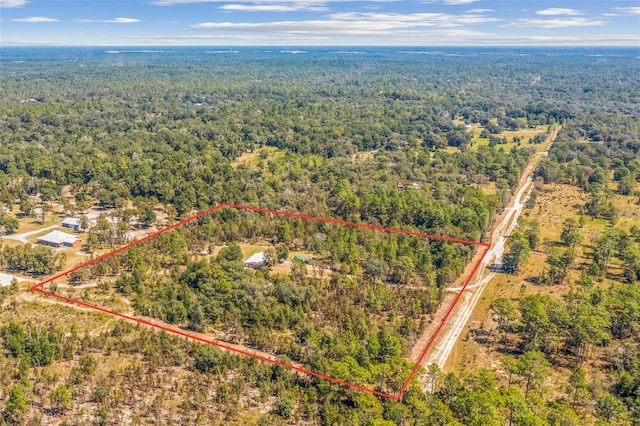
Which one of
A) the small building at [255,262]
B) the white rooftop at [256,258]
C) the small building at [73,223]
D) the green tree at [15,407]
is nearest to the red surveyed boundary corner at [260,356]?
the small building at [73,223]

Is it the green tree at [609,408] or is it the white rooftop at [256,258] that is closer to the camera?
the green tree at [609,408]

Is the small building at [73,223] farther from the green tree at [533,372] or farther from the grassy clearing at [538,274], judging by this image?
the green tree at [533,372]

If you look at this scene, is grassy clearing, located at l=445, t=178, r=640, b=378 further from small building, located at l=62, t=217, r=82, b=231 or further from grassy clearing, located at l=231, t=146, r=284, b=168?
grassy clearing, located at l=231, t=146, r=284, b=168

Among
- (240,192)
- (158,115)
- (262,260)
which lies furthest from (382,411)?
(158,115)

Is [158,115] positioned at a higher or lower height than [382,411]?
higher

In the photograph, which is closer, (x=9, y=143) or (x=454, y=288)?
(x=454, y=288)

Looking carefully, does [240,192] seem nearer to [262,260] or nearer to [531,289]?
[262,260]

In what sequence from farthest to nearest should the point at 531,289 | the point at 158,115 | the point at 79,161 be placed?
the point at 158,115
the point at 79,161
the point at 531,289

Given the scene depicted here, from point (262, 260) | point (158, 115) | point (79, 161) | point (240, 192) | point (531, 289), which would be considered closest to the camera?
point (531, 289)
